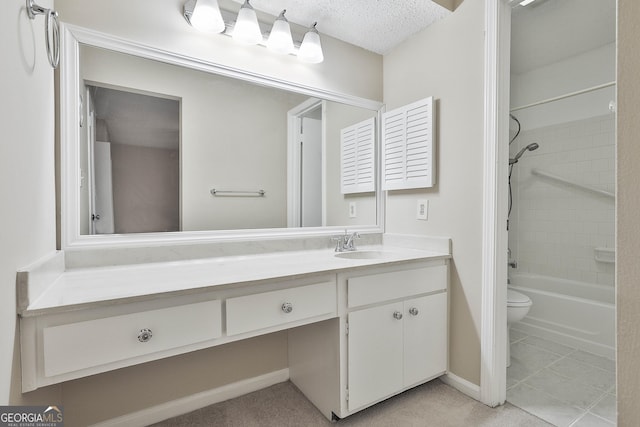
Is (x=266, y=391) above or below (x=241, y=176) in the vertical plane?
below

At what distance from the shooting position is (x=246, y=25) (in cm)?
158

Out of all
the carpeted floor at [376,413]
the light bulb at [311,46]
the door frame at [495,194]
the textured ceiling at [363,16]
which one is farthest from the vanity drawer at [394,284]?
the textured ceiling at [363,16]

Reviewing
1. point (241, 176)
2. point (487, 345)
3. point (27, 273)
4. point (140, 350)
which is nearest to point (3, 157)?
point (27, 273)

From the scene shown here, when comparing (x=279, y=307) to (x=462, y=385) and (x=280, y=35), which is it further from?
(x=280, y=35)

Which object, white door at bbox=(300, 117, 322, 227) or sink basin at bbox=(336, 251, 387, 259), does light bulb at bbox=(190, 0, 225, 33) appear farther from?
sink basin at bbox=(336, 251, 387, 259)

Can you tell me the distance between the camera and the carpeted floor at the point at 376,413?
1.46 m

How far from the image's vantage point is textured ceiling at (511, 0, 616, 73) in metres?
2.01

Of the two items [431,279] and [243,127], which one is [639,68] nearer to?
[431,279]

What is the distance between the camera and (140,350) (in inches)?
38.7

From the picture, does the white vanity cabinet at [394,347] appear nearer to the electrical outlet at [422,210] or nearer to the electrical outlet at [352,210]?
the electrical outlet at [422,210]

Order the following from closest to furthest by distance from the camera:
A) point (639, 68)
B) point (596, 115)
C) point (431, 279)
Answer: point (639, 68) < point (431, 279) < point (596, 115)

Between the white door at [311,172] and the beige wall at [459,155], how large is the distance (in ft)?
2.07

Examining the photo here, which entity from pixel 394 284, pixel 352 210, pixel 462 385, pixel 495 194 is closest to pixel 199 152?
pixel 352 210

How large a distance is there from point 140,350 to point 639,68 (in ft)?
4.19
